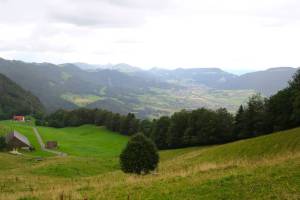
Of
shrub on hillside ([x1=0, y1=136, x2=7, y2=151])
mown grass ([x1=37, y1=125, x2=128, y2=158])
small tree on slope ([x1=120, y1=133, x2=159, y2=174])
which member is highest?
small tree on slope ([x1=120, y1=133, x2=159, y2=174])

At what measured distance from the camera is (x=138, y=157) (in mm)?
31703

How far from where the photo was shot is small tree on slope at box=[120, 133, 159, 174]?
104 feet

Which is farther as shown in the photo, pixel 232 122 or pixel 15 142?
pixel 15 142

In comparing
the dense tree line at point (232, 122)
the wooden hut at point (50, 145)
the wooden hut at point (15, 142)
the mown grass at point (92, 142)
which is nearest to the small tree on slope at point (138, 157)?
the dense tree line at point (232, 122)

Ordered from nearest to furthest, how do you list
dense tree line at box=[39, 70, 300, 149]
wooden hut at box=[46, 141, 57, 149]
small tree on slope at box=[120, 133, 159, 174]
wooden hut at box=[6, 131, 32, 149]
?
small tree on slope at box=[120, 133, 159, 174] < dense tree line at box=[39, 70, 300, 149] < wooden hut at box=[6, 131, 32, 149] < wooden hut at box=[46, 141, 57, 149]

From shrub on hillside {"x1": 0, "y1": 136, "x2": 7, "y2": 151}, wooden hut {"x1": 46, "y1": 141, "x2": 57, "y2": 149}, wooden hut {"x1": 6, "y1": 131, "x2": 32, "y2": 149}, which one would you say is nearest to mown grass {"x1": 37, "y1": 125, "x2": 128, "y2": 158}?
wooden hut {"x1": 46, "y1": 141, "x2": 57, "y2": 149}

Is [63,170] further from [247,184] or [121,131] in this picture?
[121,131]

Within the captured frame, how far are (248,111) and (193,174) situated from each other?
58.3m

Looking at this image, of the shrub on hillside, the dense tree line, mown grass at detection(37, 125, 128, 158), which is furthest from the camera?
mown grass at detection(37, 125, 128, 158)

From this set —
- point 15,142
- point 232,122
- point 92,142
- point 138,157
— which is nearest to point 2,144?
point 15,142

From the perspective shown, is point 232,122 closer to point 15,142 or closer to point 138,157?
point 138,157

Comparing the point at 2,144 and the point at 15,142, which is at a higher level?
the point at 15,142

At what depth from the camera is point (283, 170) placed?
16938 millimetres

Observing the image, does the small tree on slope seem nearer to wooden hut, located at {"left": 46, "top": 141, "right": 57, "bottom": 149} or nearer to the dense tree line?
the dense tree line
